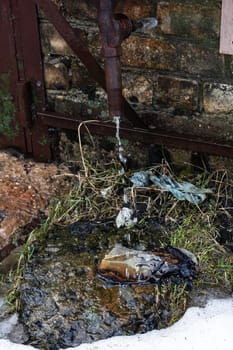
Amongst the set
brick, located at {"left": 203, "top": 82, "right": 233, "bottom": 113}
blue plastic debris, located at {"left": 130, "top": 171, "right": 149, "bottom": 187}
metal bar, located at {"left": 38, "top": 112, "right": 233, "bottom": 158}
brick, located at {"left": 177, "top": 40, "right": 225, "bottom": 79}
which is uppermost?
brick, located at {"left": 177, "top": 40, "right": 225, "bottom": 79}

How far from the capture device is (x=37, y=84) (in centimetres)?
300

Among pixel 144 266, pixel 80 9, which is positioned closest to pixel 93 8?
pixel 80 9

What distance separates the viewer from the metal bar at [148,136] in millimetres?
2691

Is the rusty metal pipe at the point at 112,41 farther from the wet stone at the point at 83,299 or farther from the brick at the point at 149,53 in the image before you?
the wet stone at the point at 83,299

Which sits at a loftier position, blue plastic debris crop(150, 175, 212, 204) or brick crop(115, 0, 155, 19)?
brick crop(115, 0, 155, 19)

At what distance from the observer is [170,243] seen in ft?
8.37

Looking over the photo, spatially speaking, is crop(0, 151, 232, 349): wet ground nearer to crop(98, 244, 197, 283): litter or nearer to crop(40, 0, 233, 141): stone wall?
crop(98, 244, 197, 283): litter

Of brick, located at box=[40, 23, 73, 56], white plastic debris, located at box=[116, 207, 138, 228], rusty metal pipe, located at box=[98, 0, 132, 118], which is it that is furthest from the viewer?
brick, located at box=[40, 23, 73, 56]

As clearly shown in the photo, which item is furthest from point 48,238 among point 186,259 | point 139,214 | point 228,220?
point 228,220

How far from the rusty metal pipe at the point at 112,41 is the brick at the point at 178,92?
0.31 m

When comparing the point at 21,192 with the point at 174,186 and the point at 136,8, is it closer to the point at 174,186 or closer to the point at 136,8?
the point at 174,186

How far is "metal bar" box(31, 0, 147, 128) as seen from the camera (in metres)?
2.69

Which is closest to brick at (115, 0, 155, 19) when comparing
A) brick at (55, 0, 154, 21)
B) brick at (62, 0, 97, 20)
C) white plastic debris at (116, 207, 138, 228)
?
brick at (55, 0, 154, 21)

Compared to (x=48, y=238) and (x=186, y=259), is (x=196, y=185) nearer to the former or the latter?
(x=186, y=259)
